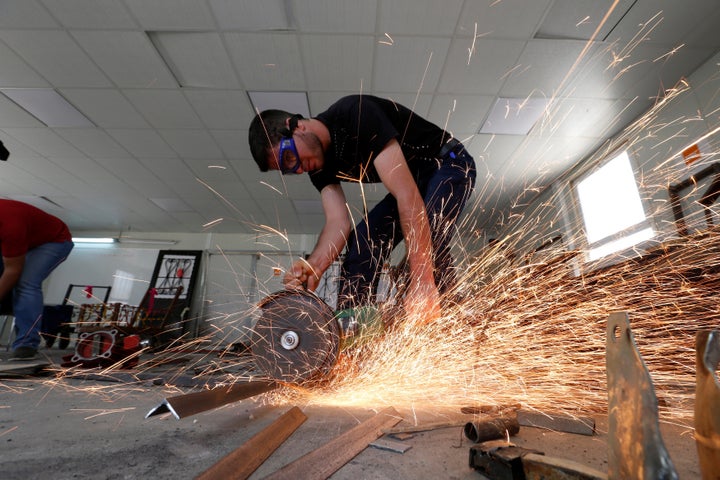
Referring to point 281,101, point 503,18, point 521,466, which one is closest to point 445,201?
point 521,466

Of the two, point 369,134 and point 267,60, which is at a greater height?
point 267,60

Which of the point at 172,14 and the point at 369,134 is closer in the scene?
the point at 369,134

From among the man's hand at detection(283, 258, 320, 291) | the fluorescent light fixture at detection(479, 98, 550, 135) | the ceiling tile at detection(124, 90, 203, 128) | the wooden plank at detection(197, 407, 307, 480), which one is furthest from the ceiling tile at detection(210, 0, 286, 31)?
the wooden plank at detection(197, 407, 307, 480)

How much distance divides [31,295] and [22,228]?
2.11 feet

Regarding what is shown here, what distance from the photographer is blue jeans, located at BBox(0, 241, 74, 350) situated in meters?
2.74

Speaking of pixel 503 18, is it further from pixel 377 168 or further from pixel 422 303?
pixel 422 303

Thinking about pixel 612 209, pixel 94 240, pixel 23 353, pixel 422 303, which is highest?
pixel 94 240

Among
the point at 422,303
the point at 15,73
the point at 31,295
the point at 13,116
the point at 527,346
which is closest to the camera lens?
the point at 422,303

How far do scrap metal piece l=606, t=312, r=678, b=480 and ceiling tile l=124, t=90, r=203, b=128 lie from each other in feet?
13.5

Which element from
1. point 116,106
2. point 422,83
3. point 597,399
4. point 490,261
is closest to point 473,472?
point 597,399

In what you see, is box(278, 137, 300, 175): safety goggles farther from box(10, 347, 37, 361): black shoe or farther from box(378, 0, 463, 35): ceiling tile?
box(10, 347, 37, 361): black shoe

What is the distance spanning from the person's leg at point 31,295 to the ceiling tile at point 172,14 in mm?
1992

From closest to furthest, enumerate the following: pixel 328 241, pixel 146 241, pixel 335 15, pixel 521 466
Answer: pixel 521 466
pixel 328 241
pixel 335 15
pixel 146 241

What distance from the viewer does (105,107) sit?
383 centimetres
